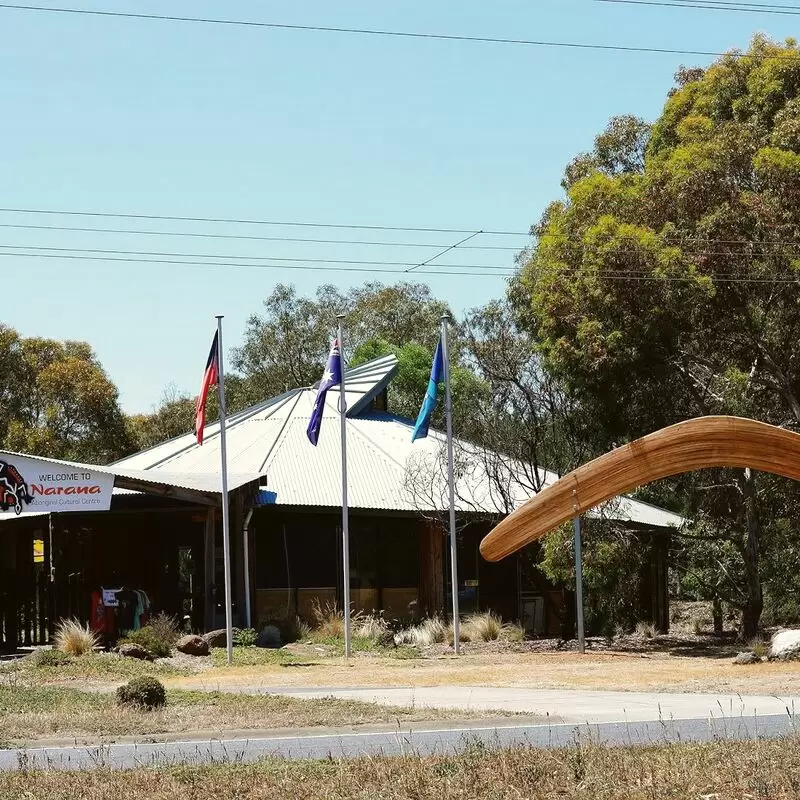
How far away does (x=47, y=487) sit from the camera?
90.8 feet

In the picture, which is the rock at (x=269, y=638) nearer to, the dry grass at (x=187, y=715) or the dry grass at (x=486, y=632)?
the dry grass at (x=486, y=632)

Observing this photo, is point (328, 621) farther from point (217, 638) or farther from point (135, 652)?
point (135, 652)

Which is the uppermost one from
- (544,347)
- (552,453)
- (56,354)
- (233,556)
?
(56,354)

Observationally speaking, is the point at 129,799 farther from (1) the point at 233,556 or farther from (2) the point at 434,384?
(1) the point at 233,556

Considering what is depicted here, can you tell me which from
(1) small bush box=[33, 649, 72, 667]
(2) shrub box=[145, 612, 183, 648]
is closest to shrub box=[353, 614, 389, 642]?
(2) shrub box=[145, 612, 183, 648]

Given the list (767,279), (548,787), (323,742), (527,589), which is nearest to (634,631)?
(527,589)

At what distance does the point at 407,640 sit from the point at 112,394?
27.9 metres

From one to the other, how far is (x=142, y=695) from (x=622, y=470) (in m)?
11.7

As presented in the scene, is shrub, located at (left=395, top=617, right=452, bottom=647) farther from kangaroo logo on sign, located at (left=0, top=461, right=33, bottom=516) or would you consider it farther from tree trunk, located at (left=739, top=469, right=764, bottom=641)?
kangaroo logo on sign, located at (left=0, top=461, right=33, bottom=516)

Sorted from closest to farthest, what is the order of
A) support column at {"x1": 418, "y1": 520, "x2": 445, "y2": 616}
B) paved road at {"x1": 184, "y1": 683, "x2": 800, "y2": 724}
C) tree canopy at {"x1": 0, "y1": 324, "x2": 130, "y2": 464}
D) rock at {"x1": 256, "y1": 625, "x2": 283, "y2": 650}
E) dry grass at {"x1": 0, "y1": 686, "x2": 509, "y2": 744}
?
dry grass at {"x1": 0, "y1": 686, "x2": 509, "y2": 744} < paved road at {"x1": 184, "y1": 683, "x2": 800, "y2": 724} < rock at {"x1": 256, "y1": 625, "x2": 283, "y2": 650} < support column at {"x1": 418, "y1": 520, "x2": 445, "y2": 616} < tree canopy at {"x1": 0, "y1": 324, "x2": 130, "y2": 464}

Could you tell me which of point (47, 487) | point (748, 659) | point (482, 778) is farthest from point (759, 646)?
point (482, 778)

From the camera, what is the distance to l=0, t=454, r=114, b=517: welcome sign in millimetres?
27578

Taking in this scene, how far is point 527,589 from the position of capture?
3597cm

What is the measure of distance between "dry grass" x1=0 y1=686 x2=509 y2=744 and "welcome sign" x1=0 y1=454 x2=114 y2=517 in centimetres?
1056
